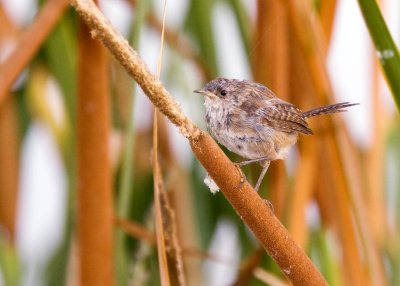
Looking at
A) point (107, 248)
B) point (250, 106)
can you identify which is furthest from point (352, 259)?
point (107, 248)

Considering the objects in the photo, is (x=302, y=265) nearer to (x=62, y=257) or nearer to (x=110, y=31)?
(x=110, y=31)

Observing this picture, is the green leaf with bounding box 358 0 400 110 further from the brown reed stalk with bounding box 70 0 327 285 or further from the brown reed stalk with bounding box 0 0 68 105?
the brown reed stalk with bounding box 0 0 68 105

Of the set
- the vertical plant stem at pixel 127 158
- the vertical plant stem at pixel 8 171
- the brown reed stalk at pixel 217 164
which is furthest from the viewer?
the vertical plant stem at pixel 8 171

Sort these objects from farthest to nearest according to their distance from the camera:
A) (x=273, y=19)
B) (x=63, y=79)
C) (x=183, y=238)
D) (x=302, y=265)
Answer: (x=183, y=238)
(x=63, y=79)
(x=273, y=19)
(x=302, y=265)

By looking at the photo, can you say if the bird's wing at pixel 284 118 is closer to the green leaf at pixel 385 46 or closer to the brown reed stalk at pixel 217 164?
the green leaf at pixel 385 46

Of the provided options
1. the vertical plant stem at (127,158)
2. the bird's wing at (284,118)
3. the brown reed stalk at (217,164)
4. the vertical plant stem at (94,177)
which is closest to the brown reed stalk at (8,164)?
the vertical plant stem at (127,158)
